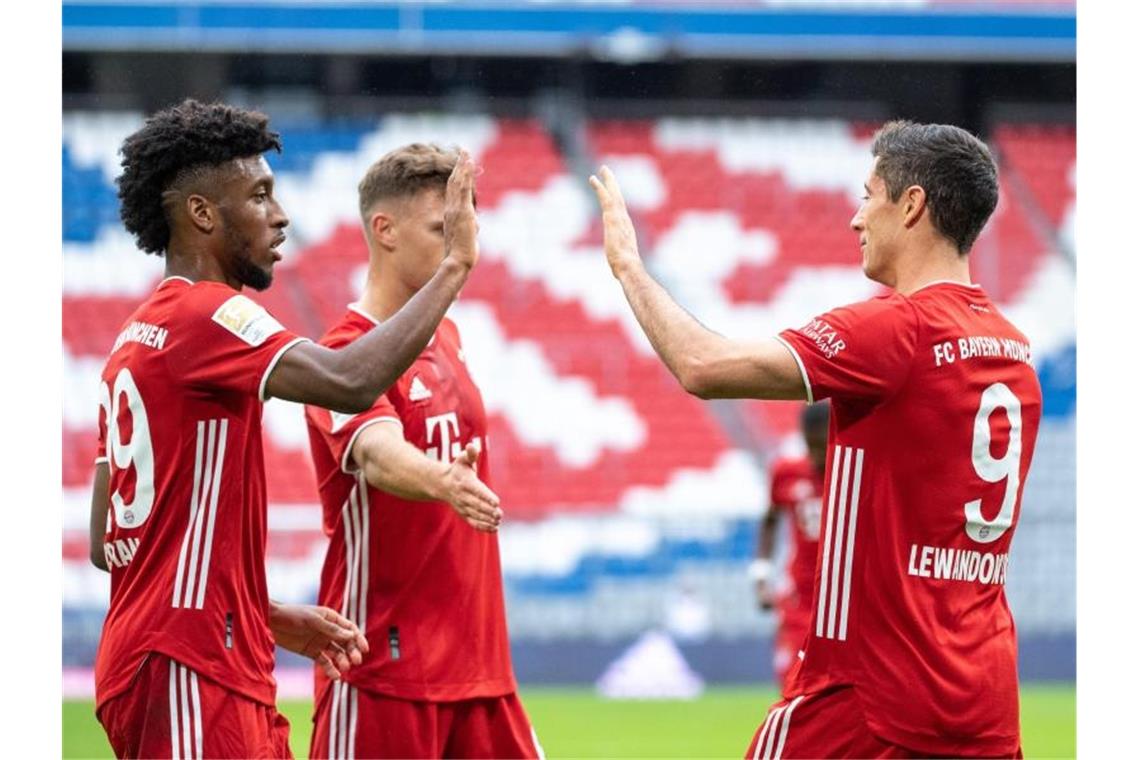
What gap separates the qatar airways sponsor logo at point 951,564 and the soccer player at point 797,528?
4093 millimetres

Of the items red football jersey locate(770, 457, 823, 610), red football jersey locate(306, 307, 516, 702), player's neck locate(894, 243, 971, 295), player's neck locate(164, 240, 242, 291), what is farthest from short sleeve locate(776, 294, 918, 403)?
red football jersey locate(770, 457, 823, 610)

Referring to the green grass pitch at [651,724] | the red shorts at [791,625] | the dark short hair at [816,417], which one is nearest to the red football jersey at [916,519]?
the dark short hair at [816,417]

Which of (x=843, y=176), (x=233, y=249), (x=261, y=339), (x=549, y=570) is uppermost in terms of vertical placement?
(x=843, y=176)

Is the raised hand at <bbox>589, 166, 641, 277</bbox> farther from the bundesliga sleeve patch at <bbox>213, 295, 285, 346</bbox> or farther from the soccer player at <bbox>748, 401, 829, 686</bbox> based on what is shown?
the soccer player at <bbox>748, 401, 829, 686</bbox>

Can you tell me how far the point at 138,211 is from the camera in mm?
4016

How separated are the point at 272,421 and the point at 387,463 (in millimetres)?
11420

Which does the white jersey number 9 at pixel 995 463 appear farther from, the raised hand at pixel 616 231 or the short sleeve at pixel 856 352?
the raised hand at pixel 616 231

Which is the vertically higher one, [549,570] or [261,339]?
[261,339]

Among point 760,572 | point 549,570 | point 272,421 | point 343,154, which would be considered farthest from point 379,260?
point 343,154

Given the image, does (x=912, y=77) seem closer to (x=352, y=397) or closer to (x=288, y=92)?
(x=288, y=92)

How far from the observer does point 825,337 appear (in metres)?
3.78

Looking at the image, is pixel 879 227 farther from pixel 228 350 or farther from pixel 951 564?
pixel 228 350

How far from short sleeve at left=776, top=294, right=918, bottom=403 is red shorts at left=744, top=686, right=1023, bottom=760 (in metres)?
0.76

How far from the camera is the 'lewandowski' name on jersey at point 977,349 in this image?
3.81 metres
